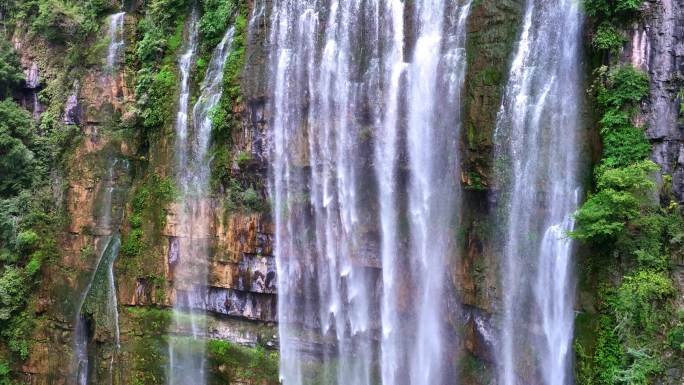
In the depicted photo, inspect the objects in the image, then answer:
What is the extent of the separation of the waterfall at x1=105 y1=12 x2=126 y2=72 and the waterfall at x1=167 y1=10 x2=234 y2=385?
3217 millimetres

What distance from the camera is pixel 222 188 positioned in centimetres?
1639

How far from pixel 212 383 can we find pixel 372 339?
16.6 ft

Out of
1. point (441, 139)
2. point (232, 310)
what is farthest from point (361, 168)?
point (232, 310)

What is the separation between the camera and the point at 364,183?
15.0 m

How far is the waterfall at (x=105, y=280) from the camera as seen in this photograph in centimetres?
1672

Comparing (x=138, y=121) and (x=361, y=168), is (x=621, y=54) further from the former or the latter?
(x=138, y=121)

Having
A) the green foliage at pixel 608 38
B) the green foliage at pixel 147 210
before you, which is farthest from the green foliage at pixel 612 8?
the green foliage at pixel 147 210

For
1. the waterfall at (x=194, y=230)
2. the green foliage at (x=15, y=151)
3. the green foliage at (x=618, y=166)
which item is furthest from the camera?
the green foliage at (x=15, y=151)

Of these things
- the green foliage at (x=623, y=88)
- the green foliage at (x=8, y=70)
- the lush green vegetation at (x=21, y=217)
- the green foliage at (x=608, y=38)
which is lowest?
the lush green vegetation at (x=21, y=217)

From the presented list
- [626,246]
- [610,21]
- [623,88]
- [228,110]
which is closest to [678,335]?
[626,246]

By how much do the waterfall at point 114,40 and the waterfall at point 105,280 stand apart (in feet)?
10.4

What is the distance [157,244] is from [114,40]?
6.80m

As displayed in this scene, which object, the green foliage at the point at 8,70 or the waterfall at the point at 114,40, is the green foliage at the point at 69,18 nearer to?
the waterfall at the point at 114,40

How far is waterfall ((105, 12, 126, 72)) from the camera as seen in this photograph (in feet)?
58.5
